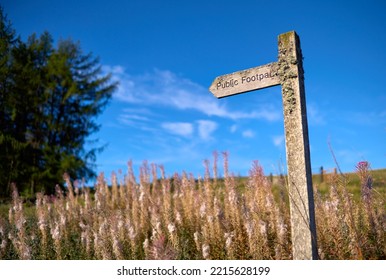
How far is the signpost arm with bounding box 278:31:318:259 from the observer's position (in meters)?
2.76

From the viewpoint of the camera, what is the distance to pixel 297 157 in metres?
2.80

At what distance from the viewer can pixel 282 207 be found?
4406mm

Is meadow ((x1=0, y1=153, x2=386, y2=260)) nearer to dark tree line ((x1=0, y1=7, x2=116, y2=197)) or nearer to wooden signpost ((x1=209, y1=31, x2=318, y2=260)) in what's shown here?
wooden signpost ((x1=209, y1=31, x2=318, y2=260))

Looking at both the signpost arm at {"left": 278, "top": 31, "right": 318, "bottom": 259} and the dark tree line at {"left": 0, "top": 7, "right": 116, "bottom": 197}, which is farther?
the dark tree line at {"left": 0, "top": 7, "right": 116, "bottom": 197}

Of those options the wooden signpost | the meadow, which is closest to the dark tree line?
the meadow

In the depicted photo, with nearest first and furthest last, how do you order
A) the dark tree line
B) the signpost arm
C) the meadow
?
1. the signpost arm
2. the meadow
3. the dark tree line

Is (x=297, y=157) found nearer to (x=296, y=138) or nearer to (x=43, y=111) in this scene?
(x=296, y=138)

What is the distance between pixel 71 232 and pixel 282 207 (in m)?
3.13

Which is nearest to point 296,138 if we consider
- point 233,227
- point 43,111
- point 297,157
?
point 297,157

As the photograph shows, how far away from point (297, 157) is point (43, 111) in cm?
1019

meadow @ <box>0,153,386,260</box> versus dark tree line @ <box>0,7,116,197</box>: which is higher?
dark tree line @ <box>0,7,116,197</box>

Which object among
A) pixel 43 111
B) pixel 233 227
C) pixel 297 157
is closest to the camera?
pixel 297 157

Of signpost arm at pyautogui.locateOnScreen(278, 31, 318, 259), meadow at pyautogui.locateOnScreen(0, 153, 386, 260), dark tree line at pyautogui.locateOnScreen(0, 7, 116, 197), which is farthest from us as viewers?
dark tree line at pyautogui.locateOnScreen(0, 7, 116, 197)
